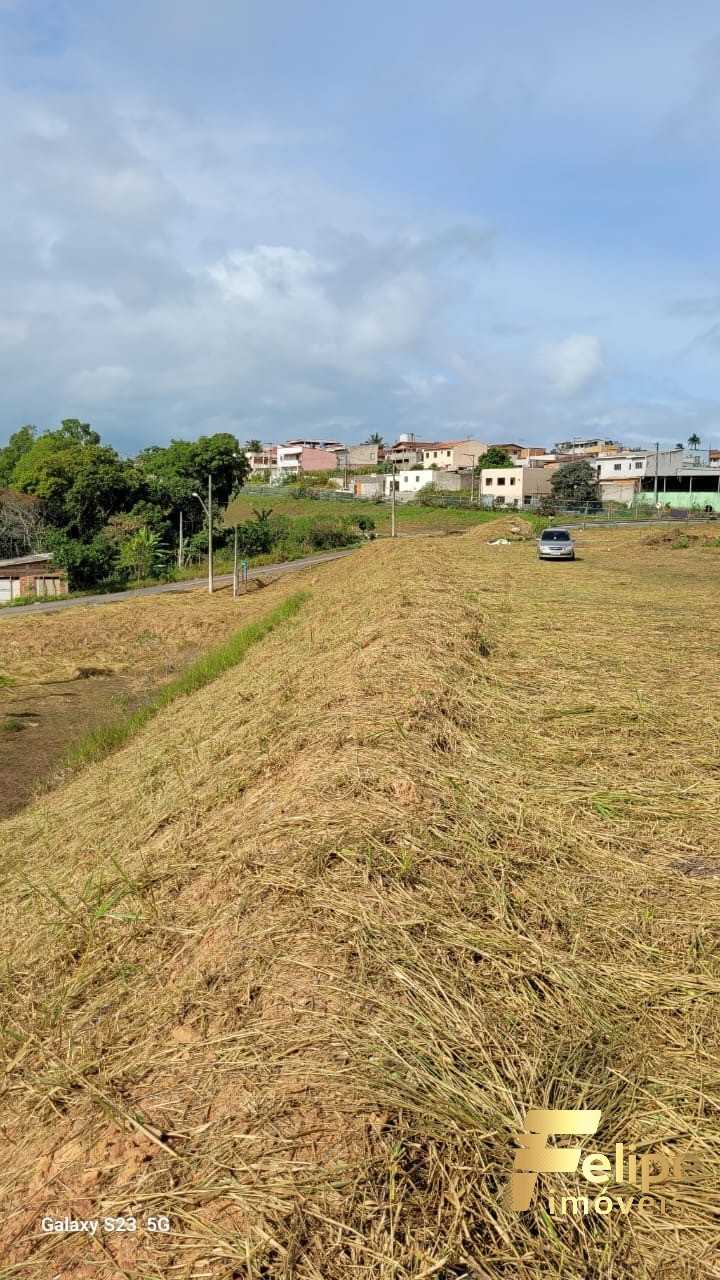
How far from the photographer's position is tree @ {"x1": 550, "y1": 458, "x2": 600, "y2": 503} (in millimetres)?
63094

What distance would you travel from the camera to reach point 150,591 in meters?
37.6

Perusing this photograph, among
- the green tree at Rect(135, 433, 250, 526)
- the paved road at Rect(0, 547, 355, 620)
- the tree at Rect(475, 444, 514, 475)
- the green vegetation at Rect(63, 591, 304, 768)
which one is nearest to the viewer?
the green vegetation at Rect(63, 591, 304, 768)

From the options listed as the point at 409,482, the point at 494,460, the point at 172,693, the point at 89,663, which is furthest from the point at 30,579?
the point at 494,460

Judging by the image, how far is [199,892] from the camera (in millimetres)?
3439

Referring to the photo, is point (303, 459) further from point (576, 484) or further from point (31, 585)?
point (31, 585)

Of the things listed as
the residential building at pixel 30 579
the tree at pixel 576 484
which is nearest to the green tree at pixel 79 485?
the residential building at pixel 30 579

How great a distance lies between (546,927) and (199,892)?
1.53m

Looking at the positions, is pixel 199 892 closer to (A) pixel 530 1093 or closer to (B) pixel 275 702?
(A) pixel 530 1093

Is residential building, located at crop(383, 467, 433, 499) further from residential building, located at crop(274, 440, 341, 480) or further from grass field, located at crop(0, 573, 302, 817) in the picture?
grass field, located at crop(0, 573, 302, 817)

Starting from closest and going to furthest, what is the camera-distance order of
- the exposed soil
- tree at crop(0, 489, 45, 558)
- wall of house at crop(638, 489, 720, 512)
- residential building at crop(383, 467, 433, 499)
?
the exposed soil
tree at crop(0, 489, 45, 558)
wall of house at crop(638, 489, 720, 512)
residential building at crop(383, 467, 433, 499)

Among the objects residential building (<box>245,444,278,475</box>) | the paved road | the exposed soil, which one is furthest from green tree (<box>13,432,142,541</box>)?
residential building (<box>245,444,278,475</box>)

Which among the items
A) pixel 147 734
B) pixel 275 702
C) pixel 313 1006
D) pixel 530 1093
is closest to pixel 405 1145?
pixel 530 1093

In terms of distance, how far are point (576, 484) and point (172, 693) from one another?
56717mm

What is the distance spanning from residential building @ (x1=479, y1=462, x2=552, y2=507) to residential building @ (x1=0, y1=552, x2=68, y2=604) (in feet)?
142
